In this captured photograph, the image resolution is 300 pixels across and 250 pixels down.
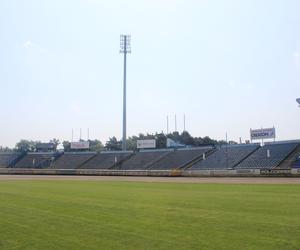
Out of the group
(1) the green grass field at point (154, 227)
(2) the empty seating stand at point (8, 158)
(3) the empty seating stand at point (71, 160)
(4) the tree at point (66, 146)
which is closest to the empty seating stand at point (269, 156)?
(3) the empty seating stand at point (71, 160)

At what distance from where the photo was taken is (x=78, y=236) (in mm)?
9555

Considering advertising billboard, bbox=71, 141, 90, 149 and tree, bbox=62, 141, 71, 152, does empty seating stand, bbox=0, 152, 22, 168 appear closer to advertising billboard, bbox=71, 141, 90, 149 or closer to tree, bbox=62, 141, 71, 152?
advertising billboard, bbox=71, 141, 90, 149

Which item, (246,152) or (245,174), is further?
(246,152)

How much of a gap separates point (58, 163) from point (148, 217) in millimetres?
81969

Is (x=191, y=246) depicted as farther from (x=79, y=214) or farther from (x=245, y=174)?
(x=245, y=174)

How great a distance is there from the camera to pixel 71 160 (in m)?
91.8

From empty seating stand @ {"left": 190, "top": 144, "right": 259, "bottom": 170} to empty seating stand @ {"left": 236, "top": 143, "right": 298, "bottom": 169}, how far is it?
68.1 inches

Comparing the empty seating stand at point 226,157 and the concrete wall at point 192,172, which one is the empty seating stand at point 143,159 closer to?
the concrete wall at point 192,172

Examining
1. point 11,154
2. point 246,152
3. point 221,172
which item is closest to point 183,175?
point 221,172

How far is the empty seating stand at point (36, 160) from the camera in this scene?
94312 mm

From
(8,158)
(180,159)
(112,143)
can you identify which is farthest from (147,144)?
(112,143)

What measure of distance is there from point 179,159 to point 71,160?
1159 inches

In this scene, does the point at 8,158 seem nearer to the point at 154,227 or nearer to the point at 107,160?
the point at 107,160

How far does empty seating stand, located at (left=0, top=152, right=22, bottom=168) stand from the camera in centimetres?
10156
